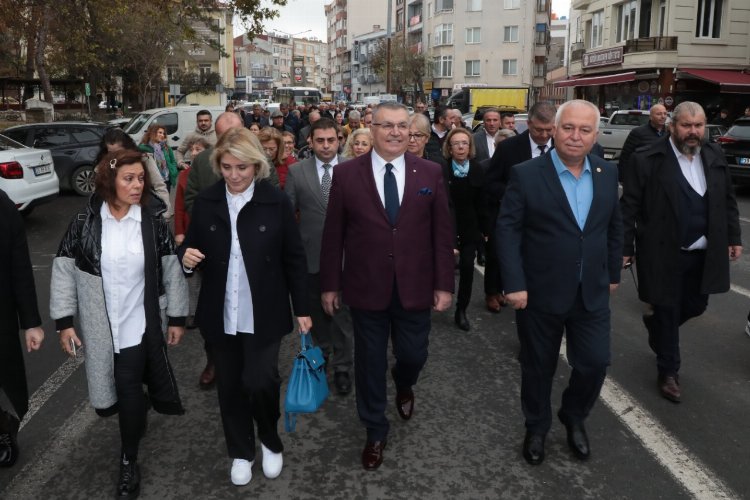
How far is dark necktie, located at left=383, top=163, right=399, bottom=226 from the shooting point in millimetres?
3549

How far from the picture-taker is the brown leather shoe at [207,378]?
15.6 ft

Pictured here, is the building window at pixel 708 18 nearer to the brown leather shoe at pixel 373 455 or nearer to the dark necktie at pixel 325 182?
the dark necktie at pixel 325 182

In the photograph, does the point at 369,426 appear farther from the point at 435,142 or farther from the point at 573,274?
the point at 435,142

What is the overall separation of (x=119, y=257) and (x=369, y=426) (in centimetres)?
153

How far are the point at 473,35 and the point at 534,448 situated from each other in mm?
61416

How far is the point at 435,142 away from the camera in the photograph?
7496mm

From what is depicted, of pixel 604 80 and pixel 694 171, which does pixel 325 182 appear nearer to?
pixel 694 171

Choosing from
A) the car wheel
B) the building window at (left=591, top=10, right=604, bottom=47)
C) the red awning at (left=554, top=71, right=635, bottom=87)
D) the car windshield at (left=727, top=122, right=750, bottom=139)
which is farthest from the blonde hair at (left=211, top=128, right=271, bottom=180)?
the building window at (left=591, top=10, right=604, bottom=47)

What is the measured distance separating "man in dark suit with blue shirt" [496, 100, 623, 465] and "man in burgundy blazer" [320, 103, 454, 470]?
0.37 m

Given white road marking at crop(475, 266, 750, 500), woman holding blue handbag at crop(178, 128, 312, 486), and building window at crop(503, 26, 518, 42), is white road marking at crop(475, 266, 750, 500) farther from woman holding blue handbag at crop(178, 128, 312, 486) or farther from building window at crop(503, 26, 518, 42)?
building window at crop(503, 26, 518, 42)

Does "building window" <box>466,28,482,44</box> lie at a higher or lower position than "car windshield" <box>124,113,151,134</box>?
higher

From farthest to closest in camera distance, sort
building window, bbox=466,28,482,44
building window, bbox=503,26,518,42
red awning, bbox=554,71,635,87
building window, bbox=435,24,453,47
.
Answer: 1. building window, bbox=435,24,453,47
2. building window, bbox=466,28,482,44
3. building window, bbox=503,26,518,42
4. red awning, bbox=554,71,635,87

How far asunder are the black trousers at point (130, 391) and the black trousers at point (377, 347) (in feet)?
3.58

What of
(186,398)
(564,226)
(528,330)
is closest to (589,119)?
(564,226)
